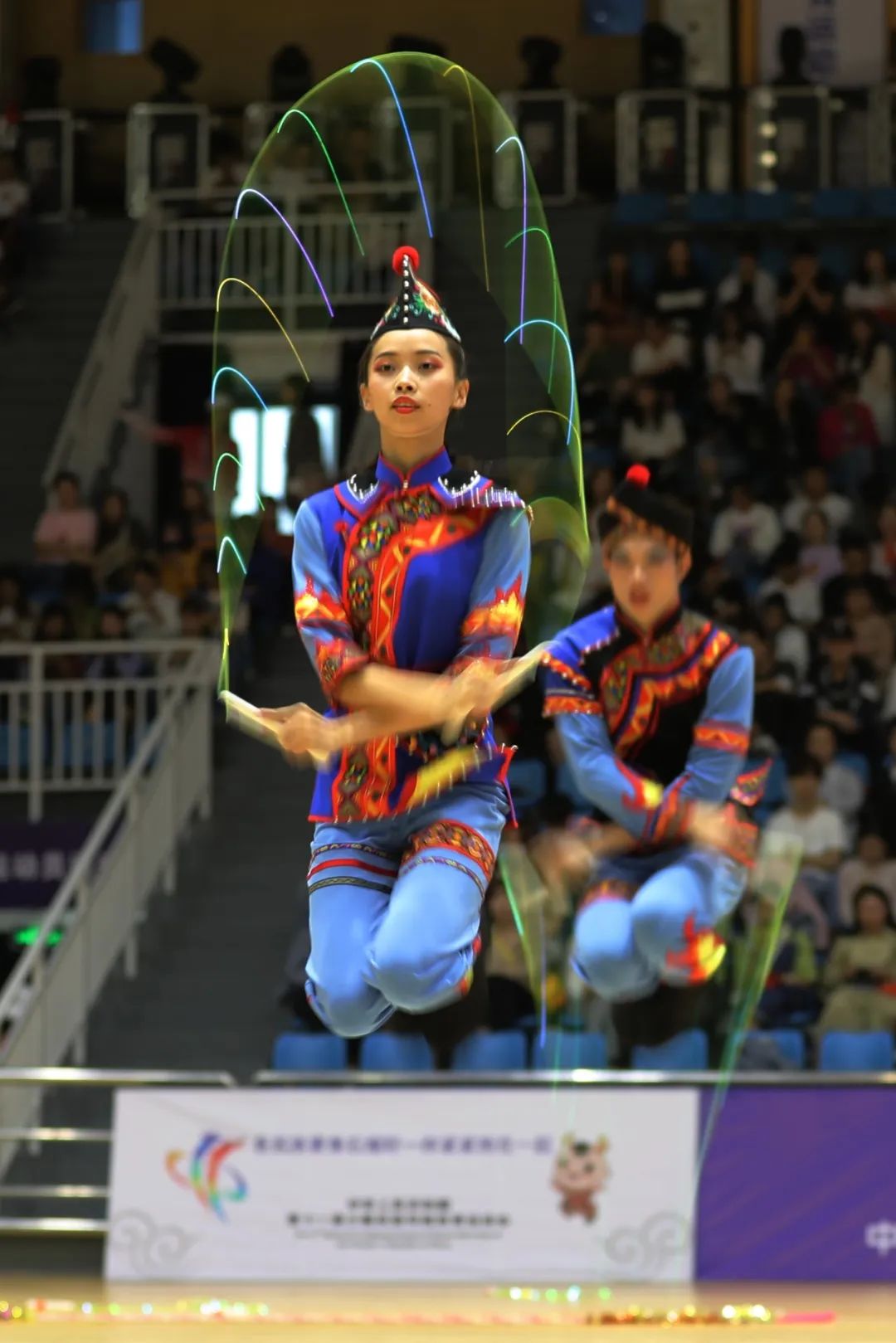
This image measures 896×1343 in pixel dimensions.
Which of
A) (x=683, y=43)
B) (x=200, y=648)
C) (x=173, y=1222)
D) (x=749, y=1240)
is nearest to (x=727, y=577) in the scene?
(x=200, y=648)

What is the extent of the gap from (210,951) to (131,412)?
4894 millimetres

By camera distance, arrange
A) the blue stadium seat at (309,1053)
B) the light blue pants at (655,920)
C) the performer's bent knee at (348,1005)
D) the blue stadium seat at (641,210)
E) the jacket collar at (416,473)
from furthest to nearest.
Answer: the blue stadium seat at (641,210) → the blue stadium seat at (309,1053) → the light blue pants at (655,920) → the jacket collar at (416,473) → the performer's bent knee at (348,1005)

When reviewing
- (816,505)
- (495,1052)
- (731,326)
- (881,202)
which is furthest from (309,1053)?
(881,202)

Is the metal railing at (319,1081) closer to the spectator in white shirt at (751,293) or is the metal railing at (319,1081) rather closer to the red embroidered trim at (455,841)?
the red embroidered trim at (455,841)

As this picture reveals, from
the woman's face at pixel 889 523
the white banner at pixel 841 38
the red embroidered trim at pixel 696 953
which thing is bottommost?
the red embroidered trim at pixel 696 953

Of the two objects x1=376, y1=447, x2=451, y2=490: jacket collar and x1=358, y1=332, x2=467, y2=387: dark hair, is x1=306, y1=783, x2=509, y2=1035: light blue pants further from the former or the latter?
x1=358, y1=332, x2=467, y2=387: dark hair

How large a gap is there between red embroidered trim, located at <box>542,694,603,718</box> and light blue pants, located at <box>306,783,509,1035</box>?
98cm

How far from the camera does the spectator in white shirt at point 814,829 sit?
9094 mm

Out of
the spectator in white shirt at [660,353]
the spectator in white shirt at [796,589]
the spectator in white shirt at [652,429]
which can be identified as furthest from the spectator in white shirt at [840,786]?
the spectator in white shirt at [660,353]

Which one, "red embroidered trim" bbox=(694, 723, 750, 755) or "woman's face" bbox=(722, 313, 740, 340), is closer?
"red embroidered trim" bbox=(694, 723, 750, 755)

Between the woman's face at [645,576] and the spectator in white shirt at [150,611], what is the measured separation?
650 cm

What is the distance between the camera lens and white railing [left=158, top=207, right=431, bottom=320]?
19.9 feet

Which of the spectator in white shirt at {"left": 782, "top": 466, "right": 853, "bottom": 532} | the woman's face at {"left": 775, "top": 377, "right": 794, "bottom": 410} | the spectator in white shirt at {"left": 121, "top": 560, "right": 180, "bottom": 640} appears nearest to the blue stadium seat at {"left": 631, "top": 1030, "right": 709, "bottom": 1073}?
the spectator in white shirt at {"left": 782, "top": 466, "right": 853, "bottom": 532}

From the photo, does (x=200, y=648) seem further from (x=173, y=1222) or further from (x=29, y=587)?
(x=173, y=1222)
